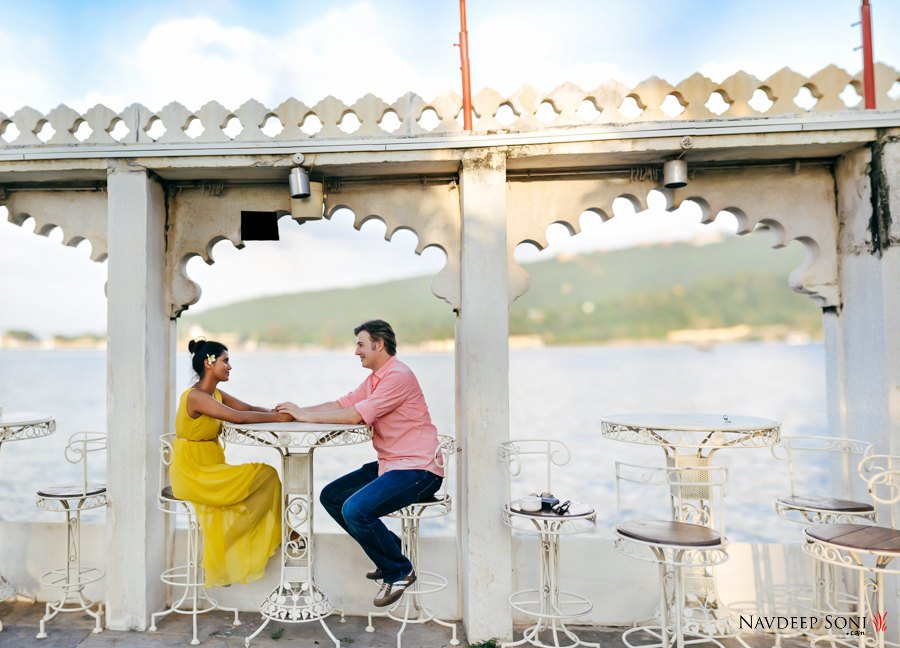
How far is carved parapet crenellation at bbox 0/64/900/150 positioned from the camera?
3869mm

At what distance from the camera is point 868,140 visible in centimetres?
377

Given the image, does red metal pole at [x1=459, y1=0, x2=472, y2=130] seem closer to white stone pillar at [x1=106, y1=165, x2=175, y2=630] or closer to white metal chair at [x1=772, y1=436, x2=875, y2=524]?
white stone pillar at [x1=106, y1=165, x2=175, y2=630]

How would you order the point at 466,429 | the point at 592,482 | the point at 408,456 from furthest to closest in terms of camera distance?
1. the point at 592,482
2. the point at 466,429
3. the point at 408,456

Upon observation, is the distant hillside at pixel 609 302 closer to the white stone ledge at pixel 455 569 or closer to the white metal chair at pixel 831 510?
the white stone ledge at pixel 455 569

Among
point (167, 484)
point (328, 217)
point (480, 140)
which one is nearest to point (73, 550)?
point (167, 484)

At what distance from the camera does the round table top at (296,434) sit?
11.1ft

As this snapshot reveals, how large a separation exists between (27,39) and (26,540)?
1020 cm

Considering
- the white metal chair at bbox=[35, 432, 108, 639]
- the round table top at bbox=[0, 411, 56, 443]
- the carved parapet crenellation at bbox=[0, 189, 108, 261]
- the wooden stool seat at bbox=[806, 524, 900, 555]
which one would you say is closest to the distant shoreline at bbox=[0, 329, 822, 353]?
the carved parapet crenellation at bbox=[0, 189, 108, 261]

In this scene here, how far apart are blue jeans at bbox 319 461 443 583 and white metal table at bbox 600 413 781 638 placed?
3.60ft

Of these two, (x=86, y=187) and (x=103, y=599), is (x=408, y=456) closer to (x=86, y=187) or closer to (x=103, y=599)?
(x=103, y=599)

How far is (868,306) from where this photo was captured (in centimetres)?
385

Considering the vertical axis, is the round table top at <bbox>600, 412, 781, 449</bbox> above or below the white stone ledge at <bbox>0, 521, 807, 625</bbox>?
above

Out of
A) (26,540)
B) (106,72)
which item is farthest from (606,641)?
(106,72)

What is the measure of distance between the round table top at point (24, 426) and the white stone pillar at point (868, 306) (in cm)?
506
